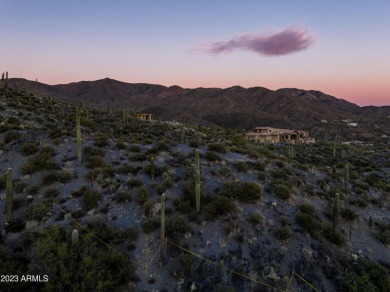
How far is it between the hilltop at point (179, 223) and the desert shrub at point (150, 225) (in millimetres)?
47

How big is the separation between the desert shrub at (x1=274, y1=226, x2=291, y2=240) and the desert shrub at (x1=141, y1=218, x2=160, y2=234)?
5239mm

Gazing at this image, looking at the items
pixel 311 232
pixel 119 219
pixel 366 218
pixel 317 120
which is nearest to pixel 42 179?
pixel 119 219

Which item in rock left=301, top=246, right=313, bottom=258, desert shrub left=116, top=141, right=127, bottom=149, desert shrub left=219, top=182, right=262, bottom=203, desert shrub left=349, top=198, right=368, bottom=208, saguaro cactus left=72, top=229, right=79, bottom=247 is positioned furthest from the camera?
desert shrub left=116, top=141, right=127, bottom=149

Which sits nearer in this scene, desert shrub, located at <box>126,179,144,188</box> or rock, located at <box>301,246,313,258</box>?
rock, located at <box>301,246,313,258</box>

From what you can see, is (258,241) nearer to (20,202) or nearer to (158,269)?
(158,269)

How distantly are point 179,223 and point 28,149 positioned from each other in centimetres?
1164

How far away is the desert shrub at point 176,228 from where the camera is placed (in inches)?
443

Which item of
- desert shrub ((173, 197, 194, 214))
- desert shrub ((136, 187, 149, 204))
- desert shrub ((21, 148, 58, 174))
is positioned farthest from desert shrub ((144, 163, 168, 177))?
desert shrub ((21, 148, 58, 174))

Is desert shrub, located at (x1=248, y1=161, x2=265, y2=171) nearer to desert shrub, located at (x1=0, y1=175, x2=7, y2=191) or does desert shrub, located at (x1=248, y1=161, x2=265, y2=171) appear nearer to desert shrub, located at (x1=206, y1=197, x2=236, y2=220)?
desert shrub, located at (x1=206, y1=197, x2=236, y2=220)

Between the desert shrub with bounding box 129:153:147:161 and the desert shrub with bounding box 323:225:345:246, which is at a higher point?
the desert shrub with bounding box 129:153:147:161

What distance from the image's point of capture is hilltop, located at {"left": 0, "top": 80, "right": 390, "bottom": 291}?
9.62 meters

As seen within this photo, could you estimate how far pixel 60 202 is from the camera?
1288 cm

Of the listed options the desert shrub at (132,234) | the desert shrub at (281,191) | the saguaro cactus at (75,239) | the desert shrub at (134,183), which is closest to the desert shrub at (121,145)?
the desert shrub at (134,183)

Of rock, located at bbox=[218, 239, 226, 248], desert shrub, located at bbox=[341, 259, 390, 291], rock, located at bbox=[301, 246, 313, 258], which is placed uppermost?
rock, located at bbox=[218, 239, 226, 248]
